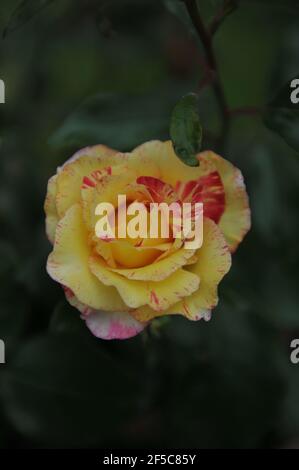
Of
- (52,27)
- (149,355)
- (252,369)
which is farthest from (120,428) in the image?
(52,27)

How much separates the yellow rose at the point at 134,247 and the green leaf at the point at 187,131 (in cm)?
3

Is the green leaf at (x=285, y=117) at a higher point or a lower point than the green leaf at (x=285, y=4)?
lower

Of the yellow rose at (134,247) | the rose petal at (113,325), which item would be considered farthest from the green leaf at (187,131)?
the rose petal at (113,325)

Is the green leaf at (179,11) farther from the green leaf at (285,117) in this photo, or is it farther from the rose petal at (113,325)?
the rose petal at (113,325)

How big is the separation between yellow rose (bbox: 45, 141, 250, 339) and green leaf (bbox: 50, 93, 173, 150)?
0.61 ft

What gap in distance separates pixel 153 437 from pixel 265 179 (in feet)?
1.54

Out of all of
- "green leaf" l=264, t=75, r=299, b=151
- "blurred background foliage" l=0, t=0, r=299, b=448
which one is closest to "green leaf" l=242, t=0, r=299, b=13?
"blurred background foliage" l=0, t=0, r=299, b=448

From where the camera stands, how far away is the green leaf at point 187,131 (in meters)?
0.74

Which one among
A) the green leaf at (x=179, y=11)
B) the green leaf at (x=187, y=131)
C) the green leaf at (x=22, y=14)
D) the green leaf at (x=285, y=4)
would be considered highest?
the green leaf at (x=179, y=11)

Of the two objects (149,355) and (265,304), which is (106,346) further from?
(265,304)

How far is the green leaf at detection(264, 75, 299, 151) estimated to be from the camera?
2.69 feet

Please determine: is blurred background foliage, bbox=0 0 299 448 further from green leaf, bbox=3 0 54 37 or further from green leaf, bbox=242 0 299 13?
green leaf, bbox=3 0 54 37

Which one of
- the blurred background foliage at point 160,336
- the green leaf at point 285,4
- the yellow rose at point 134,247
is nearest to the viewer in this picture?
the yellow rose at point 134,247

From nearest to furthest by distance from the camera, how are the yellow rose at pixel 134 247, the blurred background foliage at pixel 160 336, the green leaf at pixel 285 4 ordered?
the yellow rose at pixel 134 247, the green leaf at pixel 285 4, the blurred background foliage at pixel 160 336
